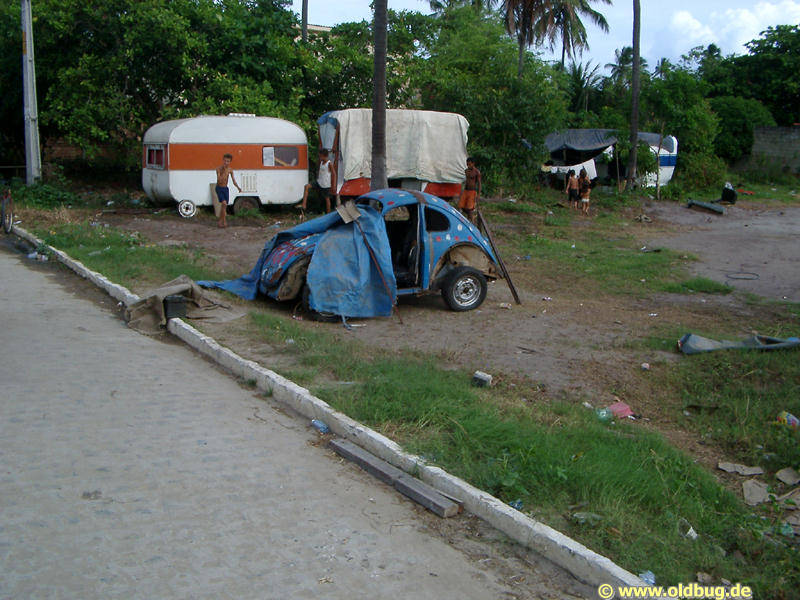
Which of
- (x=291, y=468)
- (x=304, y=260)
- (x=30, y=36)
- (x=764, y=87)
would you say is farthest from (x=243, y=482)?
(x=764, y=87)

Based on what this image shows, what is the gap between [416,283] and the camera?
34.5 feet

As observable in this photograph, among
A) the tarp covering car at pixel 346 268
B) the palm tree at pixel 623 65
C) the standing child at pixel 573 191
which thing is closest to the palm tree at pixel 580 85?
the palm tree at pixel 623 65

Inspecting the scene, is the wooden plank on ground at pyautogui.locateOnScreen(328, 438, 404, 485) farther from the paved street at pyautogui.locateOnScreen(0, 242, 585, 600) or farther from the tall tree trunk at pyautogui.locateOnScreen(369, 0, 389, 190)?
the tall tree trunk at pyautogui.locateOnScreen(369, 0, 389, 190)

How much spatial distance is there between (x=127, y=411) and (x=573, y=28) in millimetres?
34746

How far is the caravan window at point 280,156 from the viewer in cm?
2055

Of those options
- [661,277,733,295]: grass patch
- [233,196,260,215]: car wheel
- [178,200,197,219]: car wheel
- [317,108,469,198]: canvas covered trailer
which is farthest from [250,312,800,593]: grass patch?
[317,108,469,198]: canvas covered trailer

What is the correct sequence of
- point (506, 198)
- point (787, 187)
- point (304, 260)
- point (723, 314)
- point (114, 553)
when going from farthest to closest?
1. point (787, 187)
2. point (506, 198)
3. point (723, 314)
4. point (304, 260)
5. point (114, 553)

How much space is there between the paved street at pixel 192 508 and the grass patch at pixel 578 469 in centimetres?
48

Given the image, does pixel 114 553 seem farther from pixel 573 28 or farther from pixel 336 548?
pixel 573 28

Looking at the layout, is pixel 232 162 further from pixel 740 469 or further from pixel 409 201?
pixel 740 469

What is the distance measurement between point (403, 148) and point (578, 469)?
686 inches

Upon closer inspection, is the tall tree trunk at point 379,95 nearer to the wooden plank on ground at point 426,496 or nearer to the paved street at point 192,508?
the paved street at point 192,508

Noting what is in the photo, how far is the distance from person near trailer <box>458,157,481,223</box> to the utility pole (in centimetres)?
1283

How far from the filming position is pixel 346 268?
388 inches
